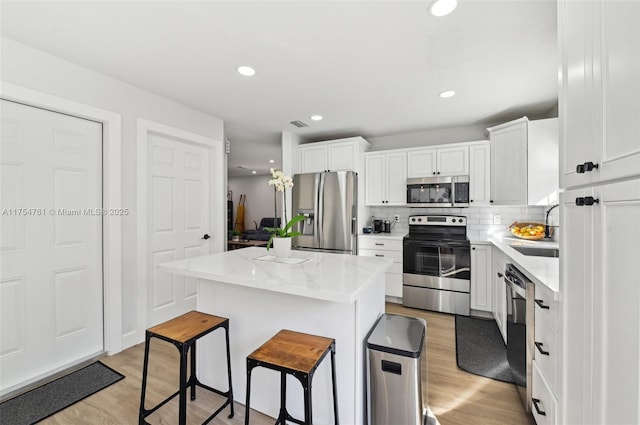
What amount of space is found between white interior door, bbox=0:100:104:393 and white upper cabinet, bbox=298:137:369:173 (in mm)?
2545

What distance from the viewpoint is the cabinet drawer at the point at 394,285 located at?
3.68 m

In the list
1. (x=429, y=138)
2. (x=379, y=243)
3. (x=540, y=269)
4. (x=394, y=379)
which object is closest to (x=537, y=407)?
(x=540, y=269)

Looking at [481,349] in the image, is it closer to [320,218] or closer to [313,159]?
[320,218]

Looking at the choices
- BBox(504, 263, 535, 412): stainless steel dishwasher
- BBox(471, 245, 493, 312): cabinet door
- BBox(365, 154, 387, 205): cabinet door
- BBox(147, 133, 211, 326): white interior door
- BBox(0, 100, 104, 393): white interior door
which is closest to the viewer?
BBox(504, 263, 535, 412): stainless steel dishwasher

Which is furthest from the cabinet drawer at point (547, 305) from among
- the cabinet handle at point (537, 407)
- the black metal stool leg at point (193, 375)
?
the black metal stool leg at point (193, 375)

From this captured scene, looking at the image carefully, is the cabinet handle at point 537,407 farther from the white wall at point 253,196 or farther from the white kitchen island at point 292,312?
→ the white wall at point 253,196

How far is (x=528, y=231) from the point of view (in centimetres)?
307

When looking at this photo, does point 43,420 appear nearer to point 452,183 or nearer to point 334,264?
point 334,264

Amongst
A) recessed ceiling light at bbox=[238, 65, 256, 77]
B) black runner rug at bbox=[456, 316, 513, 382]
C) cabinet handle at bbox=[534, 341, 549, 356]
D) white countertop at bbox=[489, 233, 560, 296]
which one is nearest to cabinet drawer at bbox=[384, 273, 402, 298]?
black runner rug at bbox=[456, 316, 513, 382]

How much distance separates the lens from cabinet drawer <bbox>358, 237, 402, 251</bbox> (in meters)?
3.71

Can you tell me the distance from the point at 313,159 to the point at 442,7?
2.80m

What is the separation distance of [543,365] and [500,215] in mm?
2634

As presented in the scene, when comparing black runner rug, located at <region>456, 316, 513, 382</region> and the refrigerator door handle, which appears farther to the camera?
the refrigerator door handle

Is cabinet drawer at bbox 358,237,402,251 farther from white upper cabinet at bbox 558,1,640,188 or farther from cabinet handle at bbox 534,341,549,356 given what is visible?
white upper cabinet at bbox 558,1,640,188
